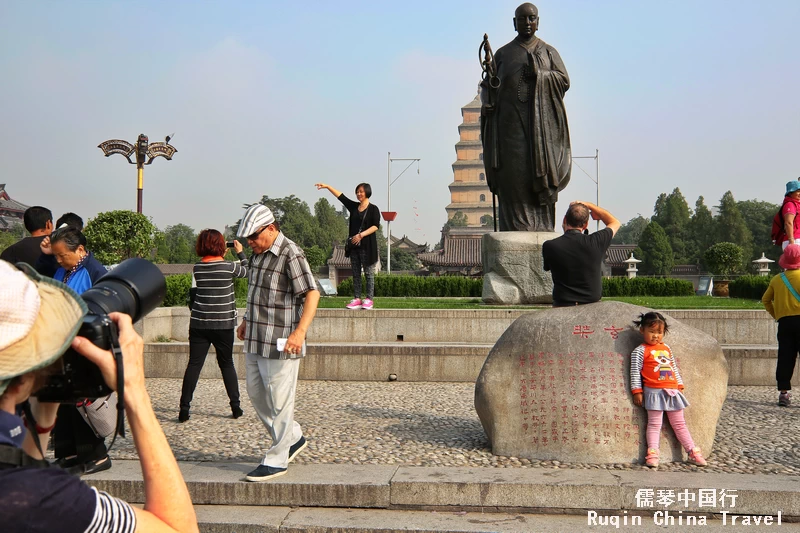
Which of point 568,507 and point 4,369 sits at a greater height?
point 4,369

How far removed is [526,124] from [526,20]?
1449 mm

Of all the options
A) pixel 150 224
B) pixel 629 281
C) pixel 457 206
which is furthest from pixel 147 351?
pixel 457 206

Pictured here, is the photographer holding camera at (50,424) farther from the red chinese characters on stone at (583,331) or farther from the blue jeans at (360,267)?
the blue jeans at (360,267)

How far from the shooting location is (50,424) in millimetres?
1603

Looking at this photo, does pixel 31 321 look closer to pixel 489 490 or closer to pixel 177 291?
pixel 489 490

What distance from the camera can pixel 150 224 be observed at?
2294 cm

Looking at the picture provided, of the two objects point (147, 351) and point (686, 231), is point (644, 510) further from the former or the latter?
point (686, 231)

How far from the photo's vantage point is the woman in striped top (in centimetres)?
628

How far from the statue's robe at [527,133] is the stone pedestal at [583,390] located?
583 cm

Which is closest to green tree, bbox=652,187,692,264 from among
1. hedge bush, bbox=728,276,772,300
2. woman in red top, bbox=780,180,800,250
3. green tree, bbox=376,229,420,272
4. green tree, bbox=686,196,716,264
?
green tree, bbox=686,196,716,264

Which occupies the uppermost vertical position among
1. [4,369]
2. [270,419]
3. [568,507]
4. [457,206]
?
[457,206]

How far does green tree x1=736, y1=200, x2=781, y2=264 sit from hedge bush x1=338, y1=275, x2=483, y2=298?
120ft

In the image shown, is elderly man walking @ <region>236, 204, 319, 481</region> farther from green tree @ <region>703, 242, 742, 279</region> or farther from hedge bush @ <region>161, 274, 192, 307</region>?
green tree @ <region>703, 242, 742, 279</region>

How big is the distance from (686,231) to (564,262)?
53335mm
